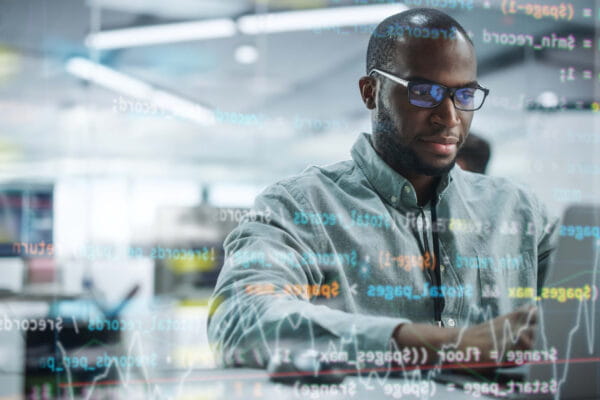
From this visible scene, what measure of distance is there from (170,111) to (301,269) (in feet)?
1.28

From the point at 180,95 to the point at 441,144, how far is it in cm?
52

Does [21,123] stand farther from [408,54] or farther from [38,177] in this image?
[408,54]

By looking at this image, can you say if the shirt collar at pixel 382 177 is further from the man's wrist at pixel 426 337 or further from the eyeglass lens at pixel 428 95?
the man's wrist at pixel 426 337

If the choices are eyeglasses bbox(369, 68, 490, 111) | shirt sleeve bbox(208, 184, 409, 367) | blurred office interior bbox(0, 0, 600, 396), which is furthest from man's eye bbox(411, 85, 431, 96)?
shirt sleeve bbox(208, 184, 409, 367)

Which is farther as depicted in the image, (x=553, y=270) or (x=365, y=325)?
(x=553, y=270)

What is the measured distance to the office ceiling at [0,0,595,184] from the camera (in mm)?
1013

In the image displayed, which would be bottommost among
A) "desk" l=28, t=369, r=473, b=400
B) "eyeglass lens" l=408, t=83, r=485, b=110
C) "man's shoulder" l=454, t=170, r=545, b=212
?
"desk" l=28, t=369, r=473, b=400

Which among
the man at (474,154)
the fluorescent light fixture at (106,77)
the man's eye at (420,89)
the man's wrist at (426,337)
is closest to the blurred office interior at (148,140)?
the fluorescent light fixture at (106,77)

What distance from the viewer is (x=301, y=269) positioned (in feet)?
3.37

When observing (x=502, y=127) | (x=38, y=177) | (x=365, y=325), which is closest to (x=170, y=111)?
(x=38, y=177)

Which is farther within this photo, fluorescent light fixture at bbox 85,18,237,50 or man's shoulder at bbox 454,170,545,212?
man's shoulder at bbox 454,170,545,212

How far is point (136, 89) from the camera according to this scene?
40.8 inches

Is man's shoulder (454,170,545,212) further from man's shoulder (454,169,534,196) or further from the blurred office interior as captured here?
the blurred office interior

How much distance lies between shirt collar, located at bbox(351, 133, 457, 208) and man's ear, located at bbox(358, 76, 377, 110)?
0.23 ft
